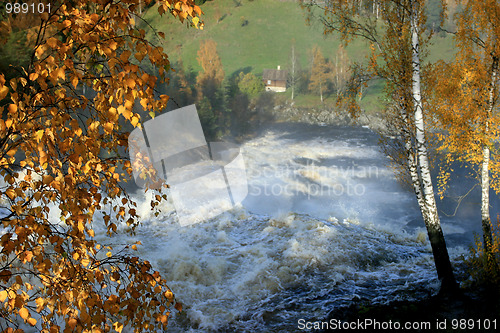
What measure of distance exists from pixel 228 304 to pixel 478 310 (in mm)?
4682

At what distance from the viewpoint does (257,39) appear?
47.4 meters

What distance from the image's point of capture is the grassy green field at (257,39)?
132ft

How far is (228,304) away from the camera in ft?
26.0

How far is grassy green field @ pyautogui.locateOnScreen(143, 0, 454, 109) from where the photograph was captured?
4038 cm

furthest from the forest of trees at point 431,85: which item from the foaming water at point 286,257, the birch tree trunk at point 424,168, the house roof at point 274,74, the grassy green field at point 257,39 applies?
the house roof at point 274,74

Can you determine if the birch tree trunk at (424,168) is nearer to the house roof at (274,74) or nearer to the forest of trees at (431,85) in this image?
the forest of trees at (431,85)

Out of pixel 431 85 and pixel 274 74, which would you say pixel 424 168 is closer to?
pixel 431 85

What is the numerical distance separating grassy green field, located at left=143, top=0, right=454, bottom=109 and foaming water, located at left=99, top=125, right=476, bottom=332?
77.6 feet

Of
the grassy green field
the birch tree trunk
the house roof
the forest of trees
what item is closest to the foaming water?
the birch tree trunk

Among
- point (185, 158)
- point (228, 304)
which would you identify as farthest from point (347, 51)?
point (228, 304)

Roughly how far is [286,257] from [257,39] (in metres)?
42.0

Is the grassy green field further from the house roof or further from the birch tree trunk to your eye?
the birch tree trunk

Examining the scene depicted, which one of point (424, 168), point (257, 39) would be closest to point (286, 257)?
point (424, 168)

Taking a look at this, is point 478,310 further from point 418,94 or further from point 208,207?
point 208,207
